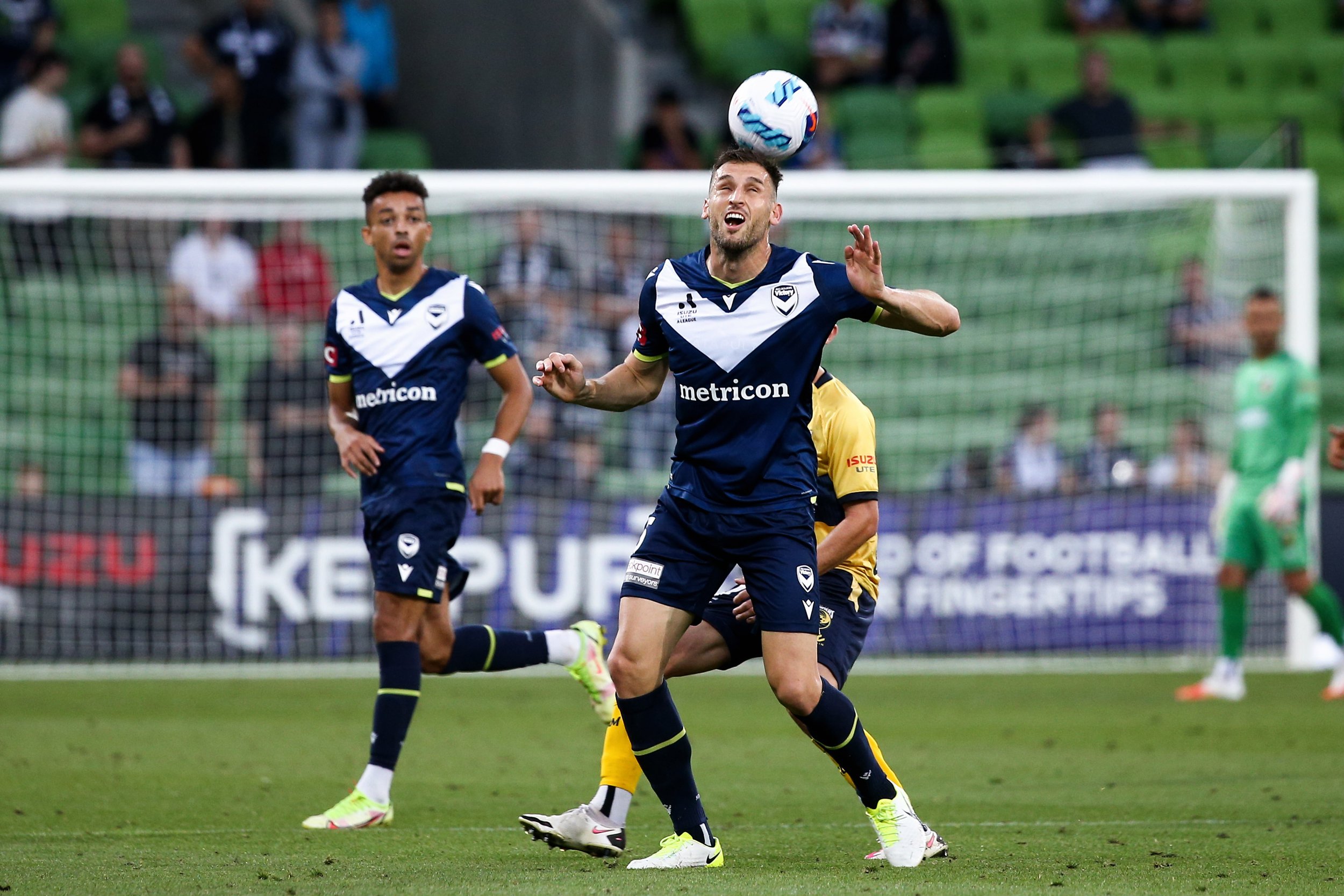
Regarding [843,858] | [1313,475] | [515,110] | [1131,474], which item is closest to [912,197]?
[1131,474]

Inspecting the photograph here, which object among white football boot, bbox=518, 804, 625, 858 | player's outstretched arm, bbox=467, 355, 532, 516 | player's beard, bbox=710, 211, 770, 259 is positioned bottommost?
white football boot, bbox=518, 804, 625, 858

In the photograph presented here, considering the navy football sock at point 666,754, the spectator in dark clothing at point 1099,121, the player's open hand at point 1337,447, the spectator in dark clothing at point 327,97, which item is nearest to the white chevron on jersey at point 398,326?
the navy football sock at point 666,754

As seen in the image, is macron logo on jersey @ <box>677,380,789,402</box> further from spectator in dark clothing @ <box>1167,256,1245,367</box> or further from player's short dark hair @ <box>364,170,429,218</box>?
spectator in dark clothing @ <box>1167,256,1245,367</box>

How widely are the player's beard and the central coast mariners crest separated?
0.49 ft

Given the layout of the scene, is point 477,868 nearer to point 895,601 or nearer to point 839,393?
point 839,393

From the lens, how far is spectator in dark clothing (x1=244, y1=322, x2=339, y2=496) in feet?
41.4

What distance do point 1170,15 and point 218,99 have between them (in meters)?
10.3

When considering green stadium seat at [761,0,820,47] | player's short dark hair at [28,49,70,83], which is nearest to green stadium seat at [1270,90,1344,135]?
green stadium seat at [761,0,820,47]

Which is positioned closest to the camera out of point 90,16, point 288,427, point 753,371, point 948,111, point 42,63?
point 753,371

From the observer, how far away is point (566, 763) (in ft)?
25.7

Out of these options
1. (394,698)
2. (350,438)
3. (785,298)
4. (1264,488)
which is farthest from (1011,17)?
(785,298)

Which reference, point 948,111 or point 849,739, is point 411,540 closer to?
point 849,739

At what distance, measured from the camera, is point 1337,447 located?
21.6 feet

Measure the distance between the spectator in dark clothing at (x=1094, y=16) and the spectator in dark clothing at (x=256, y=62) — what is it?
28.3 ft
